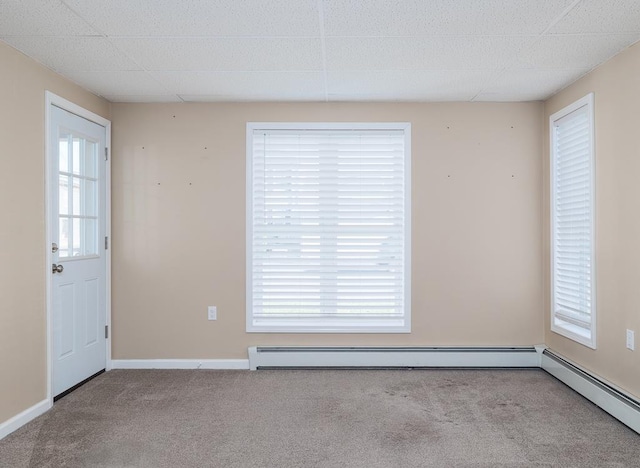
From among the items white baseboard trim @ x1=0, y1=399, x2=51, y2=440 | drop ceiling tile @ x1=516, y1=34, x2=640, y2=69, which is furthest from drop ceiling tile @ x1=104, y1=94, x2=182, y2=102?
drop ceiling tile @ x1=516, y1=34, x2=640, y2=69

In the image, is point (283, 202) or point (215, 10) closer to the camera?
point (215, 10)

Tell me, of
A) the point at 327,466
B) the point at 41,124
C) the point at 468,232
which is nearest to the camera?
the point at 327,466

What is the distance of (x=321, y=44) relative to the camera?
293cm

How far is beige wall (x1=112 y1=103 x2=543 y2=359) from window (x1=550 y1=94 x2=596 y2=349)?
0.74 ft

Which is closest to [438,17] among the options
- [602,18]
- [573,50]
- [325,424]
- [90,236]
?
[602,18]

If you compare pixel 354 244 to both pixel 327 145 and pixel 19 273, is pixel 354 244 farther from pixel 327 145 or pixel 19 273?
pixel 19 273

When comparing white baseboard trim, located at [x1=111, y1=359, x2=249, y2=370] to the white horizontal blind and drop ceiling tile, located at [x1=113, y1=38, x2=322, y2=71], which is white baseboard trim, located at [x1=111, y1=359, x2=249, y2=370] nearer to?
drop ceiling tile, located at [x1=113, y1=38, x2=322, y2=71]

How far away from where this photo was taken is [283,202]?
4238 millimetres

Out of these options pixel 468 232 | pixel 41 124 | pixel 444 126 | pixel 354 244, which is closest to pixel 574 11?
pixel 444 126

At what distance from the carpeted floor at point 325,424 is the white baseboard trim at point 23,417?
2.1 inches

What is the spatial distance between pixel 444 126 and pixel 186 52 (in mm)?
Answer: 2284

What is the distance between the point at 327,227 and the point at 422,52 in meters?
1.73

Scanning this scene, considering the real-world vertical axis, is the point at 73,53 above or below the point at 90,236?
above

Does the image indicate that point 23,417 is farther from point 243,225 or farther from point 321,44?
point 321,44
